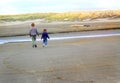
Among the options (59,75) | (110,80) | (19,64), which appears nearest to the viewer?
(110,80)

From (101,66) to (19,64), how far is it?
3659mm

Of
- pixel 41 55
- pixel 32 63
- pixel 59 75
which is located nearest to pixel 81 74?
pixel 59 75

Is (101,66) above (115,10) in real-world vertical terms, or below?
above

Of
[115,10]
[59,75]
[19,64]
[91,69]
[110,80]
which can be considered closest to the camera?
[110,80]

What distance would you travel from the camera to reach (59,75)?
15.2 m

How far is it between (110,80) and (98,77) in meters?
0.69

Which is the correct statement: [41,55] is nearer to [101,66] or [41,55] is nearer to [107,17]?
[101,66]

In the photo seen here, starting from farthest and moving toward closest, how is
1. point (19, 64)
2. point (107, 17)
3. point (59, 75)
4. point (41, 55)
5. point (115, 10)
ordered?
point (115, 10), point (107, 17), point (41, 55), point (19, 64), point (59, 75)

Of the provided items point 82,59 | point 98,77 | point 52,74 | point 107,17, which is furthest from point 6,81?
point 107,17

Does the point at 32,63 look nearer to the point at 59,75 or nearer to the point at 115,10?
the point at 59,75

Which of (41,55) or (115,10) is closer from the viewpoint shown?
(41,55)

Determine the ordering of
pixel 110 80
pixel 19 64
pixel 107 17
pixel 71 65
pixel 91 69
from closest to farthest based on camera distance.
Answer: pixel 110 80 < pixel 91 69 < pixel 71 65 < pixel 19 64 < pixel 107 17

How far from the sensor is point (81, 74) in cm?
1527

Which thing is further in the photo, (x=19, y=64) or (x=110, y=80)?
(x=19, y=64)
